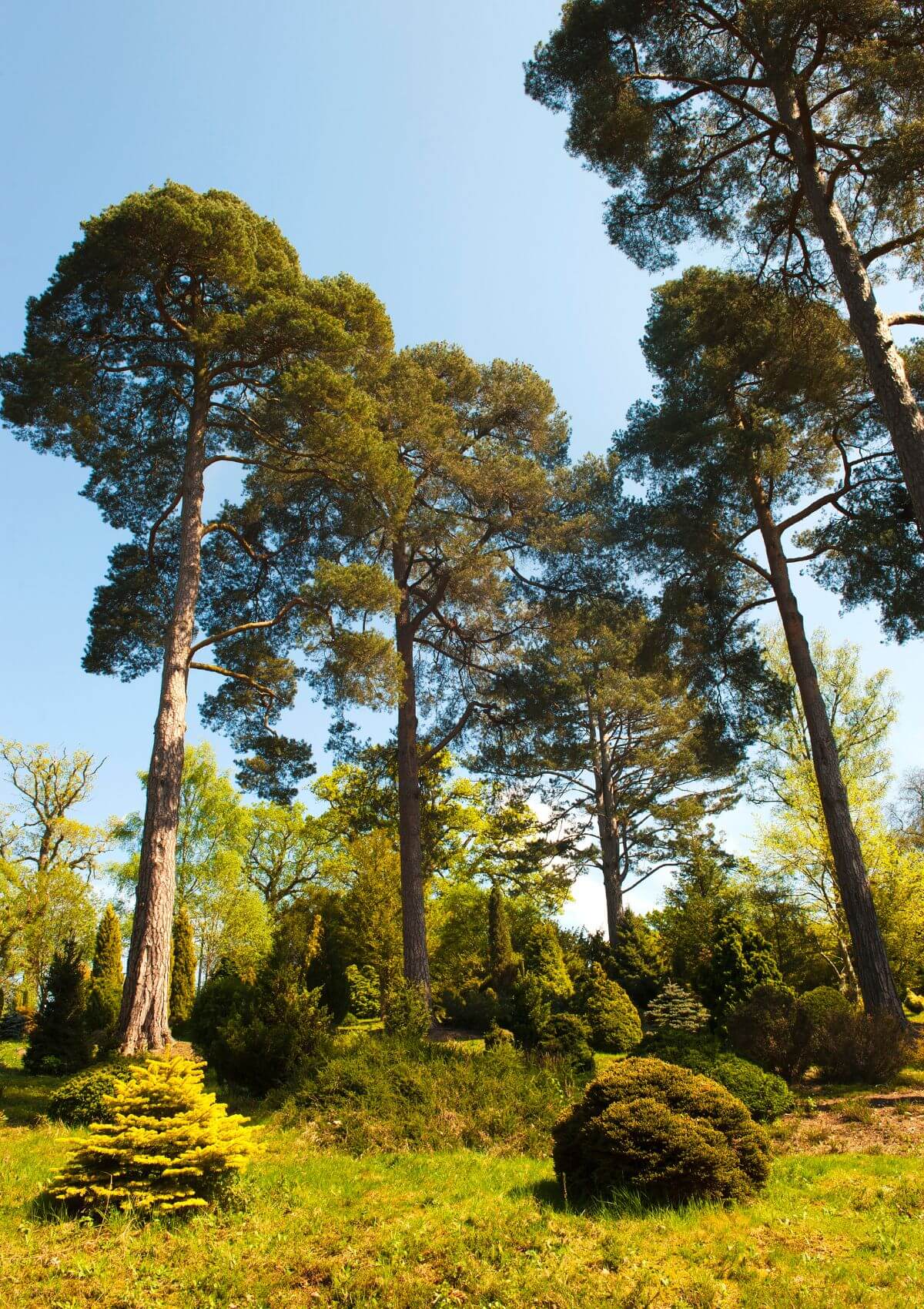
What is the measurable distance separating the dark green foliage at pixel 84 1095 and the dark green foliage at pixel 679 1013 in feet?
27.2

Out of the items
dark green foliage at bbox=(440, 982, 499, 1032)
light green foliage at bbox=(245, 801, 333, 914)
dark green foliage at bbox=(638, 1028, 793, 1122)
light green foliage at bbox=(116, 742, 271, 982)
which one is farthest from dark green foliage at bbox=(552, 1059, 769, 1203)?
light green foliage at bbox=(245, 801, 333, 914)

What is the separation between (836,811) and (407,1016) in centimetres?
701

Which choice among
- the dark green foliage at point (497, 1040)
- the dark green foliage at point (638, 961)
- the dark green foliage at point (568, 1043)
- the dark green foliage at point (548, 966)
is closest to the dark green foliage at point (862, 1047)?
the dark green foliage at point (568, 1043)

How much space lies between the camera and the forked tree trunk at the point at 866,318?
825cm

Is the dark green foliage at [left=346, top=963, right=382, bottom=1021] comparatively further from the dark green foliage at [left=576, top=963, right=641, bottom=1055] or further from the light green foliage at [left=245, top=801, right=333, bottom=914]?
the light green foliage at [left=245, top=801, right=333, bottom=914]

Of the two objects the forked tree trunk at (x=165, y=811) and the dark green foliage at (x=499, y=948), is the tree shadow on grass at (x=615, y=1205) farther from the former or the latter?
the dark green foliage at (x=499, y=948)

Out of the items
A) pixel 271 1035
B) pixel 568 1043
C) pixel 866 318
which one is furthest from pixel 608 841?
pixel 866 318

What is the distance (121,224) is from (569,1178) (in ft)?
43.1

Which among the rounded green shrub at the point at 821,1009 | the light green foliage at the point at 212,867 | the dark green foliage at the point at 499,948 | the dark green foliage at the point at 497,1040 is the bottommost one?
the dark green foliage at the point at 497,1040

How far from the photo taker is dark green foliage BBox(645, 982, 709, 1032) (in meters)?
13.2

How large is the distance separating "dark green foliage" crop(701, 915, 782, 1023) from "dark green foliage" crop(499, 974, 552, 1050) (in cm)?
297

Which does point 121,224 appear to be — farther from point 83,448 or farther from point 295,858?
point 295,858

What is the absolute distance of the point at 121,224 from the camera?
11.8 meters

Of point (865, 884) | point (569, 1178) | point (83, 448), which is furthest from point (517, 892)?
point (569, 1178)
